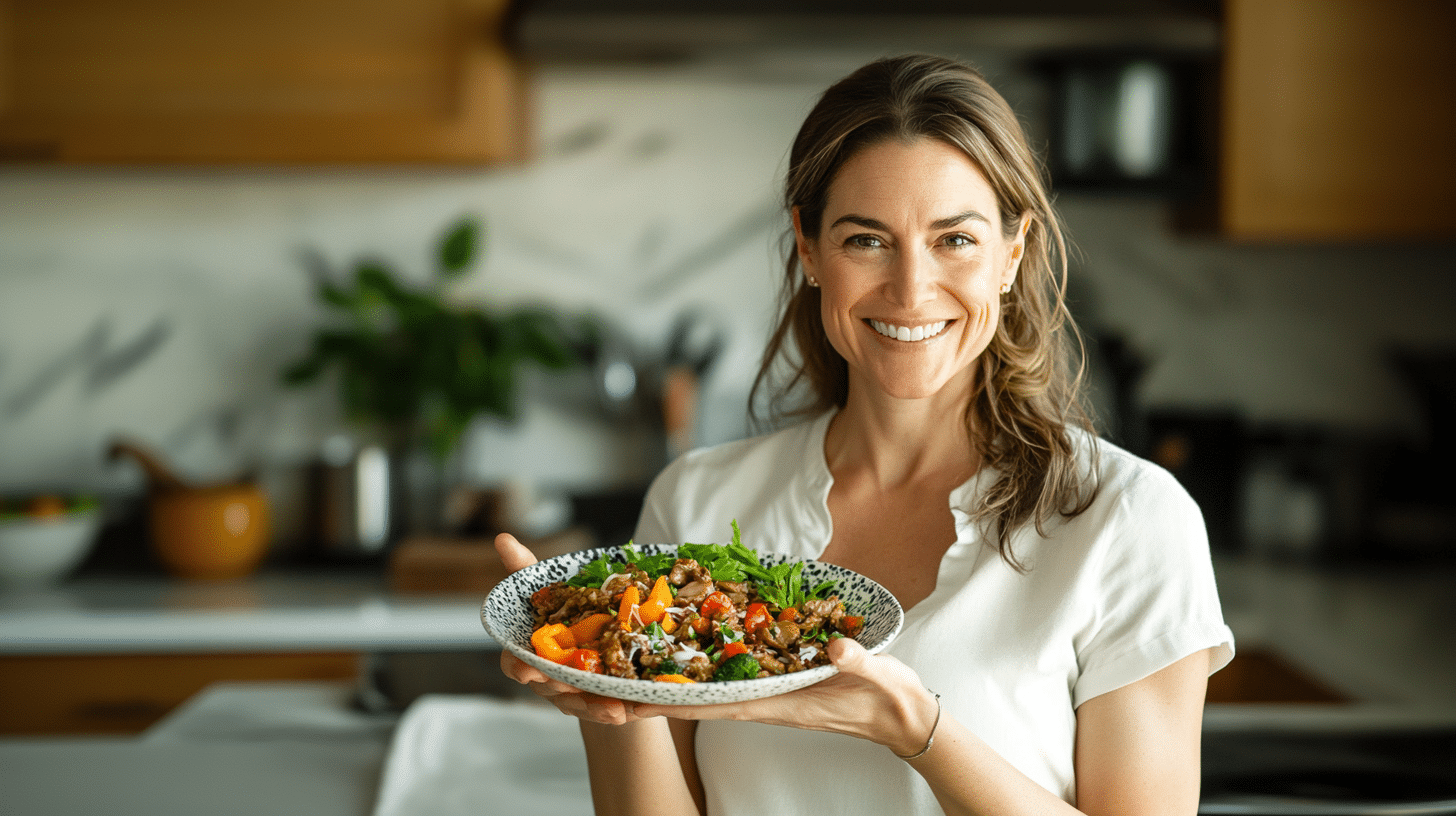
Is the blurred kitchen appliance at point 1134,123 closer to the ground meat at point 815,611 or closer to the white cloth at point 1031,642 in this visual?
the white cloth at point 1031,642

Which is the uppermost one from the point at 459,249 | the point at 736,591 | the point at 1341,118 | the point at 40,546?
the point at 1341,118

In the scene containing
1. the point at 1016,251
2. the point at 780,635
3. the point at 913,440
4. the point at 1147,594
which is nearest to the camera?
the point at 780,635

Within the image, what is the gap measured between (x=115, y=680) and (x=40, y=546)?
355 millimetres

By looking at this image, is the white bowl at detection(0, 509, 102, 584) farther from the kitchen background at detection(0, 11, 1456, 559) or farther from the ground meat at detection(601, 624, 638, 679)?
the ground meat at detection(601, 624, 638, 679)

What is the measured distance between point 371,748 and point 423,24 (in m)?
1.53

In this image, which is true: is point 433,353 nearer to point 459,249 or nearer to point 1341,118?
point 459,249

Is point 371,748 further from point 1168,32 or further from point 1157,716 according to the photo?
point 1168,32

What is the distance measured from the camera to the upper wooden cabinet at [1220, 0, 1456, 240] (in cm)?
224

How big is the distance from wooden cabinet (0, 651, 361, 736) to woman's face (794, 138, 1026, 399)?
1.49 meters

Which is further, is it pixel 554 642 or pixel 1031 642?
pixel 1031 642

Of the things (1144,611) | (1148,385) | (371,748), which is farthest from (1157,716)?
(1148,385)

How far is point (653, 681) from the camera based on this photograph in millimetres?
742

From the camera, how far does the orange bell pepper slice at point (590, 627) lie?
2.79 ft

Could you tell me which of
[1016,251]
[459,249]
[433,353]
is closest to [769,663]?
[1016,251]
